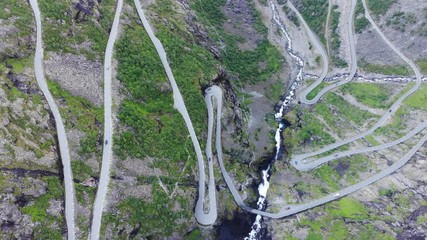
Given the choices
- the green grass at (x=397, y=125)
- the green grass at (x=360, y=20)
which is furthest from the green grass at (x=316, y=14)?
the green grass at (x=397, y=125)

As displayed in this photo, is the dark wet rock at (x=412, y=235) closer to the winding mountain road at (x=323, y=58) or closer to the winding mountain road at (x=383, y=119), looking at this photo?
the winding mountain road at (x=383, y=119)

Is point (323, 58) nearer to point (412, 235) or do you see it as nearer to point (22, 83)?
point (412, 235)

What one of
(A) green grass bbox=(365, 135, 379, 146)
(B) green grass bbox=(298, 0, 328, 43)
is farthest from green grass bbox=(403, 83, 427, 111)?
(B) green grass bbox=(298, 0, 328, 43)

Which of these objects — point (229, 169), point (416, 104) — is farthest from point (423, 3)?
point (229, 169)

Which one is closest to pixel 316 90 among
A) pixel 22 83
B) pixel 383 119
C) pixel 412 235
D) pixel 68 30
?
pixel 383 119

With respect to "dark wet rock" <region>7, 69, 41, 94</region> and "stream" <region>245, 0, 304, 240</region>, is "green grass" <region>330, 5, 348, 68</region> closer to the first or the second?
"stream" <region>245, 0, 304, 240</region>
